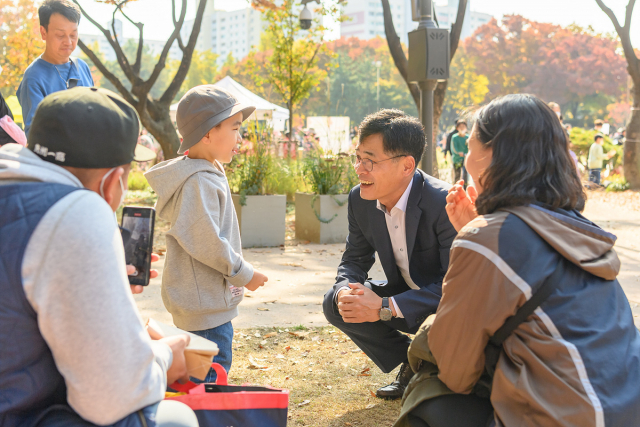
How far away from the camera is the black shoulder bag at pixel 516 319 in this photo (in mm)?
1807

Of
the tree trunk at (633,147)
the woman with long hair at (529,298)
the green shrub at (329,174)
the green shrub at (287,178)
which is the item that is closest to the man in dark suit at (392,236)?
the woman with long hair at (529,298)

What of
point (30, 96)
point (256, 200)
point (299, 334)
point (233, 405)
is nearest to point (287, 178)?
point (256, 200)

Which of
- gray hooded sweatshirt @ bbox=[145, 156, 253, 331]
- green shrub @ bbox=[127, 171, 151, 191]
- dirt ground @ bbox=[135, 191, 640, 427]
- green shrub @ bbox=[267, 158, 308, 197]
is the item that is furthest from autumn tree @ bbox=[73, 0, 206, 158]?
gray hooded sweatshirt @ bbox=[145, 156, 253, 331]

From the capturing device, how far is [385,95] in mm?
68750

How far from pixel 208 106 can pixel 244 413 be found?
1572 mm

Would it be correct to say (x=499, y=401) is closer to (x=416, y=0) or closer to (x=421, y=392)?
(x=421, y=392)

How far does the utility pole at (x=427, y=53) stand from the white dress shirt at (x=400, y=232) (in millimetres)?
3447

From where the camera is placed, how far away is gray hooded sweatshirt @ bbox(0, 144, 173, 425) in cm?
134

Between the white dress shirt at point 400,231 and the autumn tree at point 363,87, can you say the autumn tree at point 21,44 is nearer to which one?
the white dress shirt at point 400,231

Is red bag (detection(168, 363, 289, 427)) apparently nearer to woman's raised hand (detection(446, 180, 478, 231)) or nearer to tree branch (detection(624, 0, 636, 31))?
woman's raised hand (detection(446, 180, 478, 231))

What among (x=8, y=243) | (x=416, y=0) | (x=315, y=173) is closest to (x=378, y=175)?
(x=8, y=243)

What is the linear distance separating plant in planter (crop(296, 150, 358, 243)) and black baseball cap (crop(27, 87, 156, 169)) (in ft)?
21.3

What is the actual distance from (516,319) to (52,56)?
3489 millimetres

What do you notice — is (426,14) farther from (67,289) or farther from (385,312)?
(67,289)
